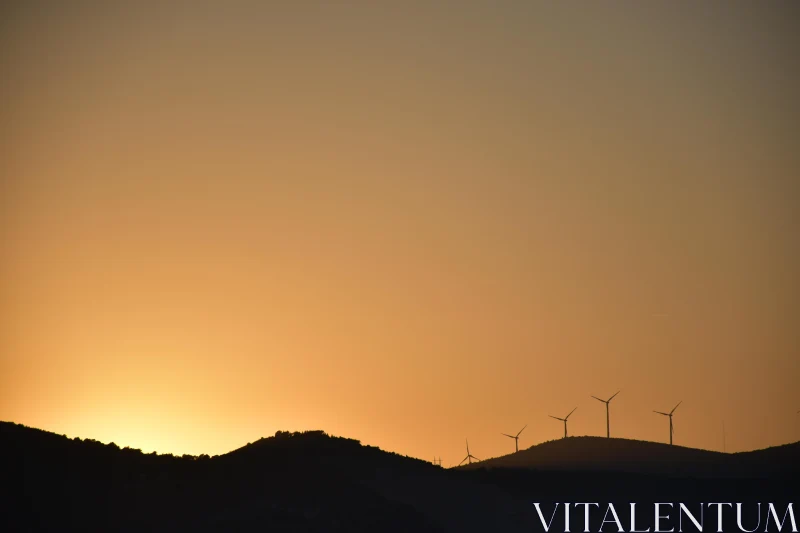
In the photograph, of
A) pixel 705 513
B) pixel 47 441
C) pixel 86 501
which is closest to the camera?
pixel 86 501

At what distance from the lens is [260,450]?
11362 cm

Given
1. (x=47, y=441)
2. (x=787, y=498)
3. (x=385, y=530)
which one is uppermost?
(x=787, y=498)

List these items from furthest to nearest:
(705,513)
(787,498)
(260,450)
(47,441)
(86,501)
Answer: (787,498) → (705,513) → (260,450) → (47,441) → (86,501)

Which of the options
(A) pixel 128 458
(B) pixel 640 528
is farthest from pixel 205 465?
(B) pixel 640 528

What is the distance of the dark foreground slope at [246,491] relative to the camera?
94562 mm

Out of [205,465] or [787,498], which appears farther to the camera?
[787,498]

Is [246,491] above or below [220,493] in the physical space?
above

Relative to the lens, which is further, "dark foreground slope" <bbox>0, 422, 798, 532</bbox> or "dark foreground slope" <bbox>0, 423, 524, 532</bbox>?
"dark foreground slope" <bbox>0, 422, 798, 532</bbox>

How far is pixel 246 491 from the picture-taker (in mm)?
101688

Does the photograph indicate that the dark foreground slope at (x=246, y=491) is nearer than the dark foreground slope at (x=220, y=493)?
No

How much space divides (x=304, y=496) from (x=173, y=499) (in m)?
10.4

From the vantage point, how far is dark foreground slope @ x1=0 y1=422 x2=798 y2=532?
310 feet

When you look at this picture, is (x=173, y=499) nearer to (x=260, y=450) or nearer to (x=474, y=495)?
(x=260, y=450)

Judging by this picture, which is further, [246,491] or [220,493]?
[246,491]
